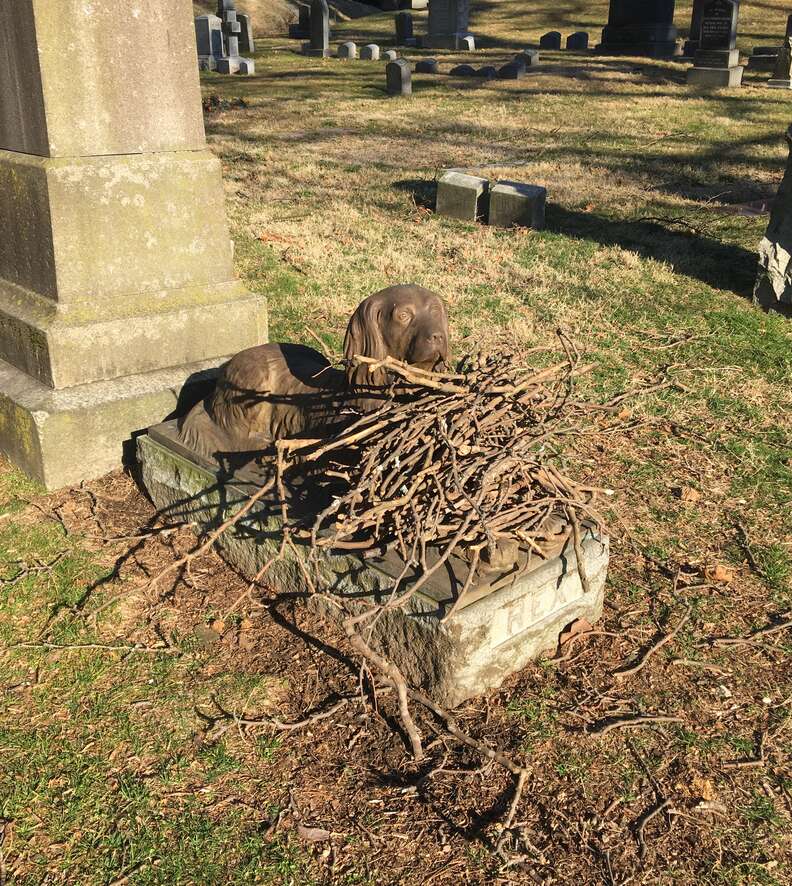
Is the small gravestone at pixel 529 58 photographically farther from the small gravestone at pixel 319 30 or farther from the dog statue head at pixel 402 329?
the dog statue head at pixel 402 329

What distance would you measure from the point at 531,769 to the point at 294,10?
38944 mm

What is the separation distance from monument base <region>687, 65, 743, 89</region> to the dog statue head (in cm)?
1911

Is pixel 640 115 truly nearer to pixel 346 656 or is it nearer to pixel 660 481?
pixel 660 481

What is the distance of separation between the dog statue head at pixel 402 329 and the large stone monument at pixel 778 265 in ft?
17.7

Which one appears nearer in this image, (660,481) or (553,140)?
(660,481)

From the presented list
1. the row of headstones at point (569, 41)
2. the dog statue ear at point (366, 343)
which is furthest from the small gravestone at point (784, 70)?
the dog statue ear at point (366, 343)

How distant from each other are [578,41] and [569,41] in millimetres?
305

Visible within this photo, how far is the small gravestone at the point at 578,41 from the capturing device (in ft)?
89.9

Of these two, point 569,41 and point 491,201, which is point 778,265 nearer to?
point 491,201

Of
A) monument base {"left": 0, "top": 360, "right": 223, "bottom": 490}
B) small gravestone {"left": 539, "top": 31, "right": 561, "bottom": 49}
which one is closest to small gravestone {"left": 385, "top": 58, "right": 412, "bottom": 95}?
small gravestone {"left": 539, "top": 31, "right": 561, "bottom": 49}

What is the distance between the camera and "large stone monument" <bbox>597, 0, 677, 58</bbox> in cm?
→ 2489

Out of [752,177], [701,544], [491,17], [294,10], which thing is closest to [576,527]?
[701,544]

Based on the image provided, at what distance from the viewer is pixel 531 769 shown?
10.7 ft

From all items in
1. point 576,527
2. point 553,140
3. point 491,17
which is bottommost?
point 576,527
